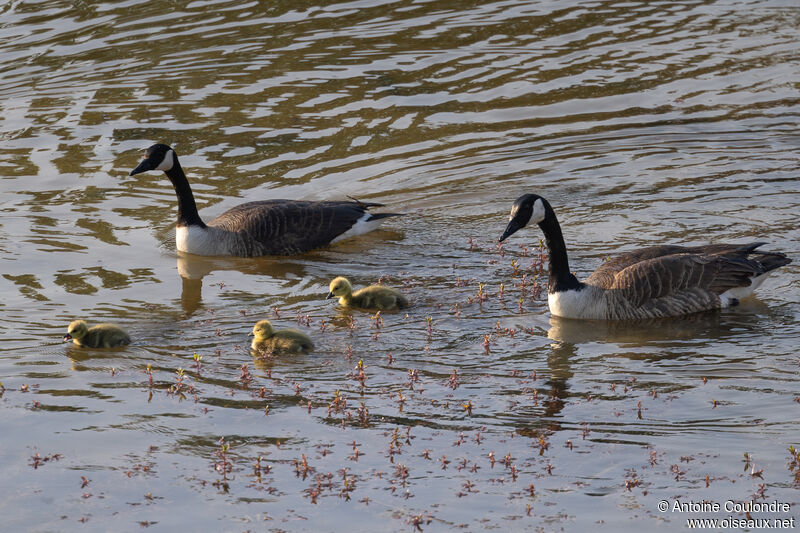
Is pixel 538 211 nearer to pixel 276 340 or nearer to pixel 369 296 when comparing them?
pixel 369 296

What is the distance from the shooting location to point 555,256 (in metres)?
11.5

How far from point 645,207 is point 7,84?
1113 cm

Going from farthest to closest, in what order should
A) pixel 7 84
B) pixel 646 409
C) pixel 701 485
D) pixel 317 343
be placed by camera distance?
pixel 7 84 → pixel 317 343 → pixel 646 409 → pixel 701 485

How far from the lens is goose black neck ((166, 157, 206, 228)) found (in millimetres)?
13812

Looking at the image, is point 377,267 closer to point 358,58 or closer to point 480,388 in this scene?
point 480,388

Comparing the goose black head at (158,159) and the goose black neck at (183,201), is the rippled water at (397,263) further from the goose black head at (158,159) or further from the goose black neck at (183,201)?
the goose black head at (158,159)

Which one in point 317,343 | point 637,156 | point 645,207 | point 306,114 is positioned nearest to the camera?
point 317,343

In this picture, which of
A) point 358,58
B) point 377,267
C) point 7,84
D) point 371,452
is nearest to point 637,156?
point 377,267

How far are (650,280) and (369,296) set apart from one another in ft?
8.72

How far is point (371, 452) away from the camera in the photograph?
833 cm

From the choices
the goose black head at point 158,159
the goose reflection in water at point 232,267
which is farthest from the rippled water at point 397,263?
the goose black head at point 158,159

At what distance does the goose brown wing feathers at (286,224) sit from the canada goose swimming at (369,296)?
2.27 m

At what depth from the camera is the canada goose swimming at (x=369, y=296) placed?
446 inches

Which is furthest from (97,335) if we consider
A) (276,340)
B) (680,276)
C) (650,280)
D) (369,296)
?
(680,276)
